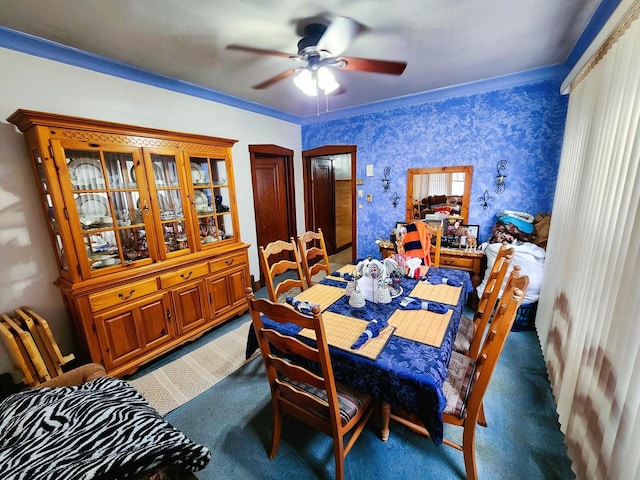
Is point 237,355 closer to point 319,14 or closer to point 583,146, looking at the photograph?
point 319,14

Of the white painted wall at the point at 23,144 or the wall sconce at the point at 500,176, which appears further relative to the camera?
the wall sconce at the point at 500,176

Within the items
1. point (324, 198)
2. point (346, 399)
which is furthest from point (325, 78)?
point (324, 198)

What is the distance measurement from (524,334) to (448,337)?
6.40ft

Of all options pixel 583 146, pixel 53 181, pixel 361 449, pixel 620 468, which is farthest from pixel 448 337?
pixel 53 181

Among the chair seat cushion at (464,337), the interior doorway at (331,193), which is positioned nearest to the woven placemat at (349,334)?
the chair seat cushion at (464,337)

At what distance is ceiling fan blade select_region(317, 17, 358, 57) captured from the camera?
4.78 feet

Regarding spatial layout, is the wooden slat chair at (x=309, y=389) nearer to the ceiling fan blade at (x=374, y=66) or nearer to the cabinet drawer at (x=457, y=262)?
the ceiling fan blade at (x=374, y=66)

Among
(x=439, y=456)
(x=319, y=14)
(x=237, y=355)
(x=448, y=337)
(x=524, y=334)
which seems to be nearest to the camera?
(x=448, y=337)

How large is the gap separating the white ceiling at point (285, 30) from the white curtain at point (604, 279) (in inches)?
23.1

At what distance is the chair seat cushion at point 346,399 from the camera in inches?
49.1

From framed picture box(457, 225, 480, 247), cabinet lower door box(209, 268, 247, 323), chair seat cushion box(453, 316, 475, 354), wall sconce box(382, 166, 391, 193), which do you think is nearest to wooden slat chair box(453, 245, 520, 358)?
chair seat cushion box(453, 316, 475, 354)

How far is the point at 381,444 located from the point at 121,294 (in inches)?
84.4

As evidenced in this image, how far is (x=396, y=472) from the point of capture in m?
1.37

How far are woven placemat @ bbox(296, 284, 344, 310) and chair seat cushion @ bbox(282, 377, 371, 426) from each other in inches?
17.7
